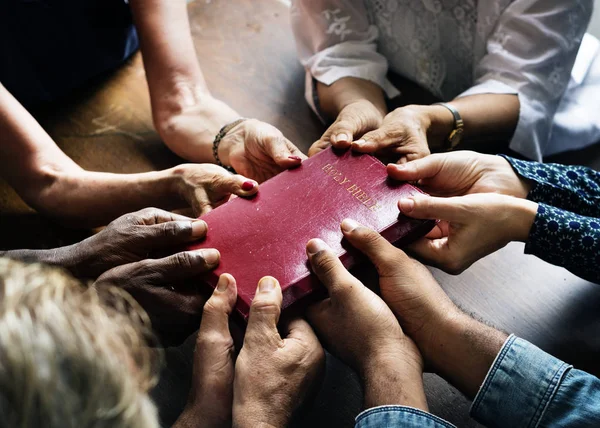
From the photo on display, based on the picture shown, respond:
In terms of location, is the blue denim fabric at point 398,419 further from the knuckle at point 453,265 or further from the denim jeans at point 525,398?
the knuckle at point 453,265

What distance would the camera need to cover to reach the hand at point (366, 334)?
2.15 feet

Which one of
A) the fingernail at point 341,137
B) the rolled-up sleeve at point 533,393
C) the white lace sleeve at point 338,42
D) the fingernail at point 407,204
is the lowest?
the rolled-up sleeve at point 533,393

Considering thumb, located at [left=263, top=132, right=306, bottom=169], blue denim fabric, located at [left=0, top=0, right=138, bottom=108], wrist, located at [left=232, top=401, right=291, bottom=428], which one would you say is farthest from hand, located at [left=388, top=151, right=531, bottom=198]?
blue denim fabric, located at [left=0, top=0, right=138, bottom=108]

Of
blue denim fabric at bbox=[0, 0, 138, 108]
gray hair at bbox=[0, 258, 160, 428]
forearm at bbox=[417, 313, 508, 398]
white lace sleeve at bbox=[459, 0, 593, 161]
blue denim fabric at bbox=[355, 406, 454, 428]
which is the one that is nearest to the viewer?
gray hair at bbox=[0, 258, 160, 428]

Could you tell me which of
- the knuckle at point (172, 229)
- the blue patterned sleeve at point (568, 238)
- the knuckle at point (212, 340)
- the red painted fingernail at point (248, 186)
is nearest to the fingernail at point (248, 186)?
the red painted fingernail at point (248, 186)

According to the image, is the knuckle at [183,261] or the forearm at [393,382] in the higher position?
the knuckle at [183,261]

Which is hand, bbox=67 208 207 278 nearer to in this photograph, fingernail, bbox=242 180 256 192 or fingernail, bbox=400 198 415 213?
fingernail, bbox=242 180 256 192

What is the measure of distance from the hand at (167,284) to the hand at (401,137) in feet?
1.17

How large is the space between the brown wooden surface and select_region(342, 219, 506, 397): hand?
8 centimetres

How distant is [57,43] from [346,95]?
633 mm

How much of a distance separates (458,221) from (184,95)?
63cm

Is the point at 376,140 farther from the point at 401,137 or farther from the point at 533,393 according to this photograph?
the point at 533,393

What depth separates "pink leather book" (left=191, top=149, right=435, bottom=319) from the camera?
691 mm

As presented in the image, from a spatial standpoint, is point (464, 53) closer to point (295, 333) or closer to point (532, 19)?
point (532, 19)
